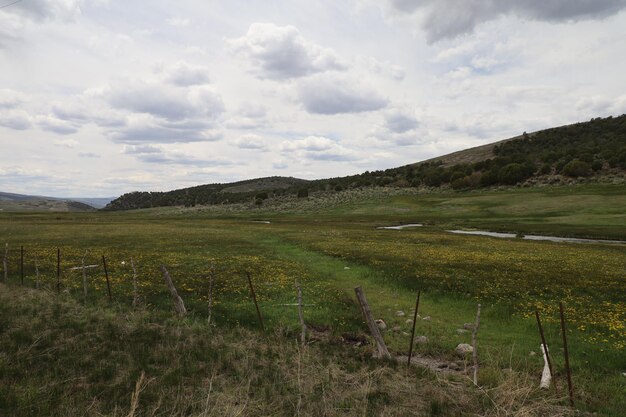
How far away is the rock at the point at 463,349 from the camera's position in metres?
15.2

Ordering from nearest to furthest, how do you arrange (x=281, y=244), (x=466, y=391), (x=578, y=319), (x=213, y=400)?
(x=213, y=400) → (x=466, y=391) → (x=578, y=319) → (x=281, y=244)

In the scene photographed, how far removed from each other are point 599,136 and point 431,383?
198 metres

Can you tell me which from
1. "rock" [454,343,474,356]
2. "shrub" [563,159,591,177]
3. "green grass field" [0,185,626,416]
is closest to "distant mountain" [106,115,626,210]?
"shrub" [563,159,591,177]

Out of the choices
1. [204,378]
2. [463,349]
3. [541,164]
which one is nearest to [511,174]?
[541,164]

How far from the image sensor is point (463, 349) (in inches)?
606

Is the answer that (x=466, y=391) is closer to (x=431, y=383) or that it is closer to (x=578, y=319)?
(x=431, y=383)

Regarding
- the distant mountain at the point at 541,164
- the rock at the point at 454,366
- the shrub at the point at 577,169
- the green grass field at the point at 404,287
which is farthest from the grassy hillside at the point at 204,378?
the shrub at the point at 577,169

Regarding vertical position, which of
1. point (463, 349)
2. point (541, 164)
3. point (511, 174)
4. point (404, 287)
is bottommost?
point (404, 287)

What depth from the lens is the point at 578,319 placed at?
18.8 m

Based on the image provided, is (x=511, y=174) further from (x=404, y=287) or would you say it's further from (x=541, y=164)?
(x=404, y=287)

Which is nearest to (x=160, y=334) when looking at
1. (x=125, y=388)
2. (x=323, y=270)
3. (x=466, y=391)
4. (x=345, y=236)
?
(x=125, y=388)

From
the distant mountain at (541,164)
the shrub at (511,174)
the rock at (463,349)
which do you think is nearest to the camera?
the rock at (463,349)

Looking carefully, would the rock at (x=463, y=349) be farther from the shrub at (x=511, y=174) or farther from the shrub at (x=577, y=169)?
the shrub at (x=511, y=174)

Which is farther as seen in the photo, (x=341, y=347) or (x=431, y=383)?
(x=341, y=347)
